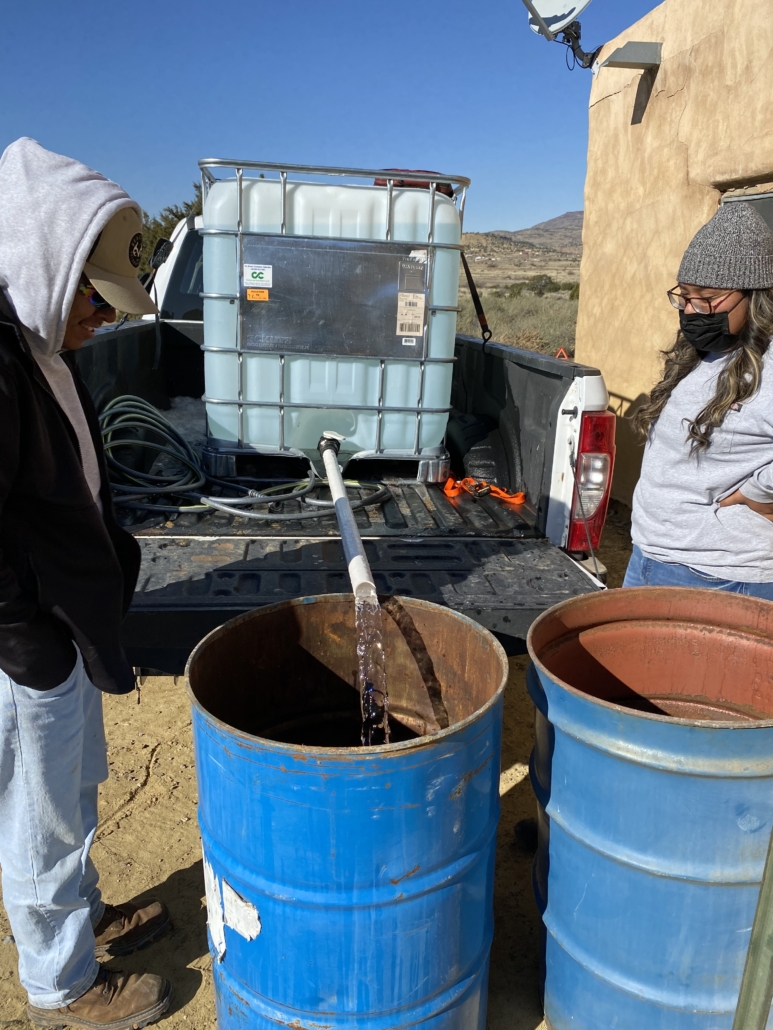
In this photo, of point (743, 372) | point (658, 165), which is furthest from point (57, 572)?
point (658, 165)

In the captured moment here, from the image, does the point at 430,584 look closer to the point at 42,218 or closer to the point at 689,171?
the point at 42,218

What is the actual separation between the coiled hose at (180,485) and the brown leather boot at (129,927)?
150 centimetres

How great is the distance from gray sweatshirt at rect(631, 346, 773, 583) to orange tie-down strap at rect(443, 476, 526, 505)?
4.23ft

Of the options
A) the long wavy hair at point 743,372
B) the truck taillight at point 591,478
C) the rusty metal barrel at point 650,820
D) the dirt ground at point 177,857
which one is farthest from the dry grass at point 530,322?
the rusty metal barrel at point 650,820

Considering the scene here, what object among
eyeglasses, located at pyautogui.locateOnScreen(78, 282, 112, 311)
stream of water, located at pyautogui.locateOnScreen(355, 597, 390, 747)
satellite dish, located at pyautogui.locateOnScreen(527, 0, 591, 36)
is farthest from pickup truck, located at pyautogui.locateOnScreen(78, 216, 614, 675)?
satellite dish, located at pyautogui.locateOnScreen(527, 0, 591, 36)

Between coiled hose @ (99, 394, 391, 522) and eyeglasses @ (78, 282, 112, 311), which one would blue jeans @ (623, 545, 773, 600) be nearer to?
coiled hose @ (99, 394, 391, 522)

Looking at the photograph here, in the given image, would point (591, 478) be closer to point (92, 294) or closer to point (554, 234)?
point (92, 294)

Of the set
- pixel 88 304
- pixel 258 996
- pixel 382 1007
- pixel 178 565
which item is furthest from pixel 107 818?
pixel 88 304

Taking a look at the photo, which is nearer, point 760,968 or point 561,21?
point 760,968

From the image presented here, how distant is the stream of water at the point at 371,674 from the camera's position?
82.2 inches

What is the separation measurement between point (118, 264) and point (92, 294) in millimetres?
83

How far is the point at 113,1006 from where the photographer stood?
6.76 ft

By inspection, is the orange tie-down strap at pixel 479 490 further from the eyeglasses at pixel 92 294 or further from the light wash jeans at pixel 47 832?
the eyeglasses at pixel 92 294

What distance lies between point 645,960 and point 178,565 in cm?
187
